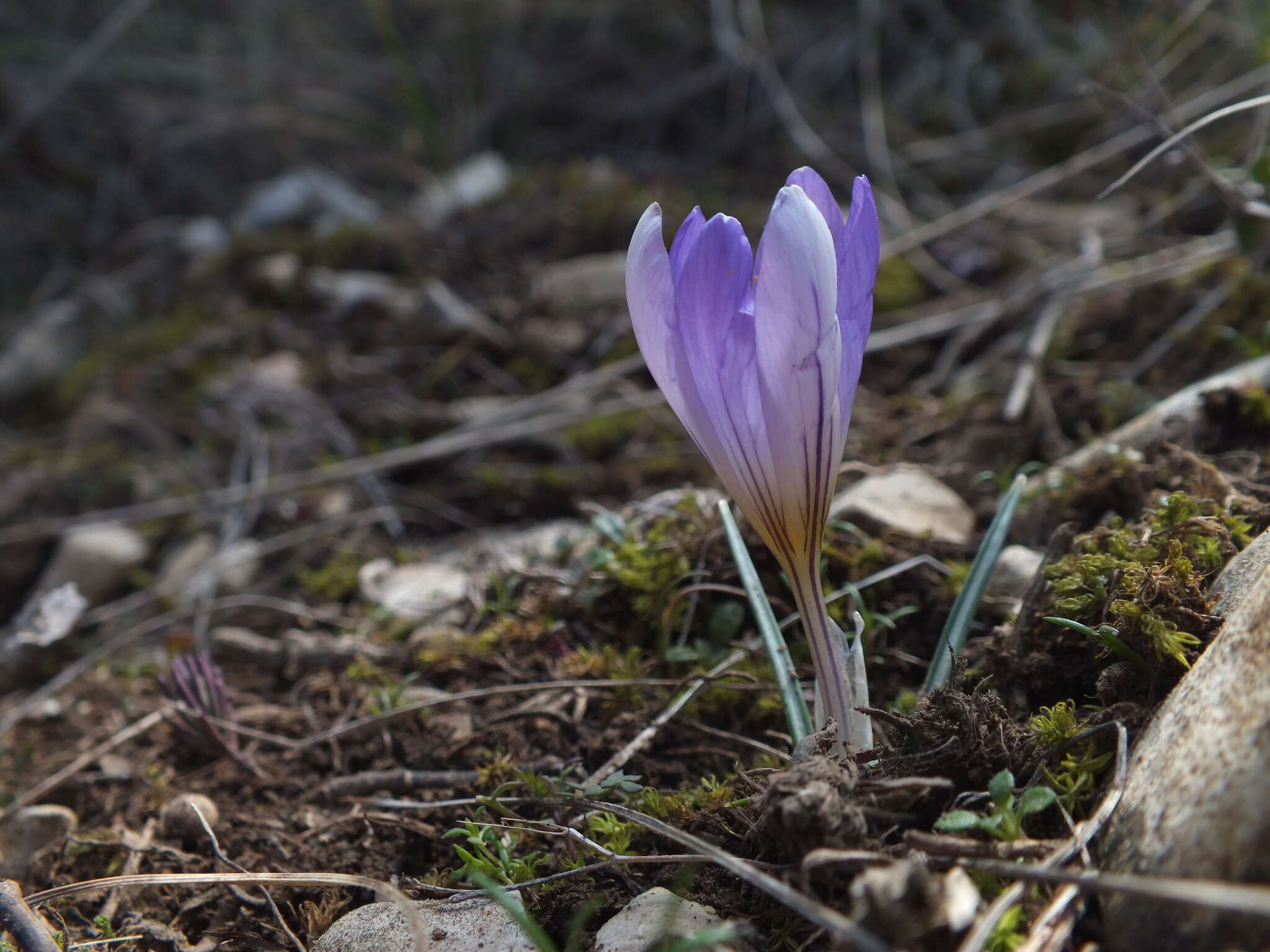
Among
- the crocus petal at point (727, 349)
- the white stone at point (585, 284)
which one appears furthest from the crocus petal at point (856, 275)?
the white stone at point (585, 284)

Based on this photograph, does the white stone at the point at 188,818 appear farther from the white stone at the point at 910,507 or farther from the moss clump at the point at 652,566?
the white stone at the point at 910,507

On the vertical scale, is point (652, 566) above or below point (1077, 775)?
below

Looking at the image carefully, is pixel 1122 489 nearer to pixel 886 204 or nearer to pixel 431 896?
pixel 431 896

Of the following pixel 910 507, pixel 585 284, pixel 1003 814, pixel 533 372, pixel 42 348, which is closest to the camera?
pixel 1003 814

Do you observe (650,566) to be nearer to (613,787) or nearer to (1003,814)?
(613,787)

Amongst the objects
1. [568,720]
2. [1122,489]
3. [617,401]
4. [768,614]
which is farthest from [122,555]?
[1122,489]

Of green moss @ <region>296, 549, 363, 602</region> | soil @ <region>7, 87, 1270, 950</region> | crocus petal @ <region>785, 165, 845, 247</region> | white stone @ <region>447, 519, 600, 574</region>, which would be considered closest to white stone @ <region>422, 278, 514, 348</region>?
soil @ <region>7, 87, 1270, 950</region>

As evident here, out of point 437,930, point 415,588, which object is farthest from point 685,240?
point 415,588

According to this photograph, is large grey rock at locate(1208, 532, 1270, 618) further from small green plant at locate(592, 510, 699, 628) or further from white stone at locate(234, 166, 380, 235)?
white stone at locate(234, 166, 380, 235)

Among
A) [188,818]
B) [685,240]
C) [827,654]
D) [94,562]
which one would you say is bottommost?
[94,562]
